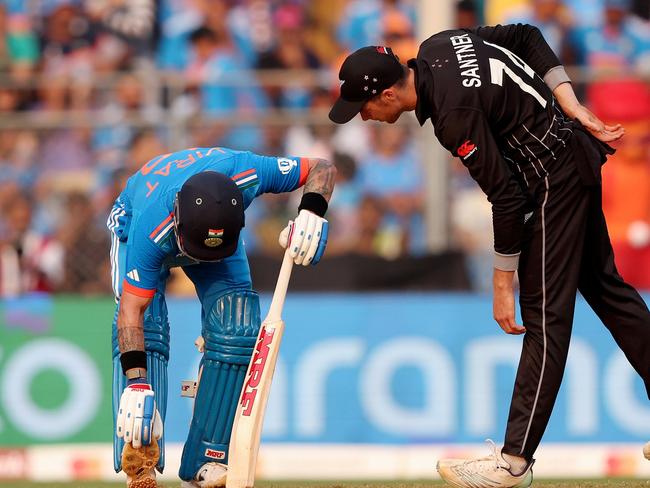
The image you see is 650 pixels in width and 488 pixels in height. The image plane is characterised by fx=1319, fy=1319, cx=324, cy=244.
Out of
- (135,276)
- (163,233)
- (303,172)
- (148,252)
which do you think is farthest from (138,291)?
(303,172)

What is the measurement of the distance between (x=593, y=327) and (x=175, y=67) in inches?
191

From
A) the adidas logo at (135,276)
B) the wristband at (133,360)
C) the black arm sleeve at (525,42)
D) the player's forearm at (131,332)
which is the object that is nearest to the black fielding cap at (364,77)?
the black arm sleeve at (525,42)

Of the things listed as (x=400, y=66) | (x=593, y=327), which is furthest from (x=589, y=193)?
(x=593, y=327)

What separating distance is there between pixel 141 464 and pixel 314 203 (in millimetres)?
1405

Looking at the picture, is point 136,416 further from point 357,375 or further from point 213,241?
point 357,375

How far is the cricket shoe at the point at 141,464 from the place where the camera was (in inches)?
227

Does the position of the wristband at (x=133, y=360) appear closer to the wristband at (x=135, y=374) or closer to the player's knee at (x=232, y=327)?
the wristband at (x=135, y=374)

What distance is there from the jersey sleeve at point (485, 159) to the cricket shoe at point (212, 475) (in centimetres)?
171

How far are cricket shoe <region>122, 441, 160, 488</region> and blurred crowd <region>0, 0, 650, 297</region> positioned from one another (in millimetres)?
4393

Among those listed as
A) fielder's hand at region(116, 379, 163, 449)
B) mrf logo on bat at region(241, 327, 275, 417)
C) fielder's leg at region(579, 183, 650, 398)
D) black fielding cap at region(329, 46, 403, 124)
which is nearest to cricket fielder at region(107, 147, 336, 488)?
fielder's hand at region(116, 379, 163, 449)

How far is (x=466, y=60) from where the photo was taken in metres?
5.76

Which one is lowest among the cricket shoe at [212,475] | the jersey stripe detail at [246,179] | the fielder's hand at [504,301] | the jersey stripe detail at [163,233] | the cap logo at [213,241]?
the cricket shoe at [212,475]

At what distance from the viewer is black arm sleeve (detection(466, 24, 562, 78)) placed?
609 cm

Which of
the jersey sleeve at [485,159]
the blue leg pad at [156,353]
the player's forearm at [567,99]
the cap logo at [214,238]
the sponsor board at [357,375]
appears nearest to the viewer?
the jersey sleeve at [485,159]
